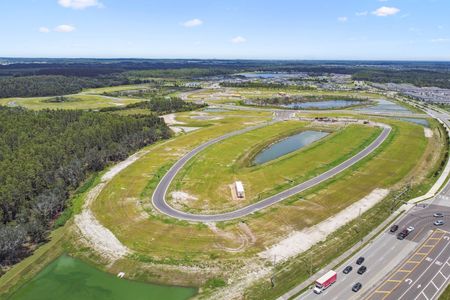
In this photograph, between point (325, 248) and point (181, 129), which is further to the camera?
point (181, 129)

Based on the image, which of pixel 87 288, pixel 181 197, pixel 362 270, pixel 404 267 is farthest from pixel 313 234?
pixel 87 288

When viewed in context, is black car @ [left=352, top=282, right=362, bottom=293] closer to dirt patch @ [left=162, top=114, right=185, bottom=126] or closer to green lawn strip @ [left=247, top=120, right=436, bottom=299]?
green lawn strip @ [left=247, top=120, right=436, bottom=299]

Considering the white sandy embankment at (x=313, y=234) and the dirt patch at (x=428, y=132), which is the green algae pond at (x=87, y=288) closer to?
the white sandy embankment at (x=313, y=234)

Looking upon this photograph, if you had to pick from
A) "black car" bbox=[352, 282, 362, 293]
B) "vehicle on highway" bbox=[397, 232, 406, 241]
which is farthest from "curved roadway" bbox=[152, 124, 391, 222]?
"black car" bbox=[352, 282, 362, 293]

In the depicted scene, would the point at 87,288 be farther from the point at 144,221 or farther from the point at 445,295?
the point at 445,295

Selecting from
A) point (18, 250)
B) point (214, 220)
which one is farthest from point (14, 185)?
point (214, 220)

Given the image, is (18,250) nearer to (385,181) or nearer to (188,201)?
(188,201)
